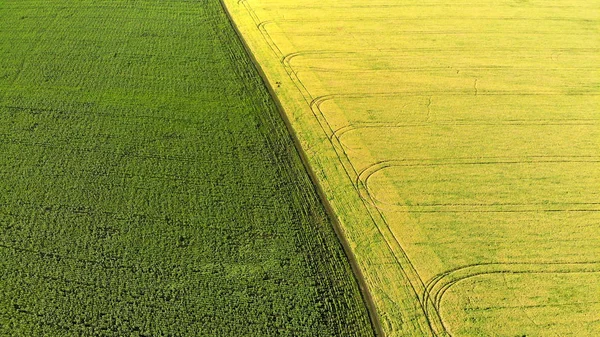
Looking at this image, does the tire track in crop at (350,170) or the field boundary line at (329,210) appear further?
the tire track in crop at (350,170)

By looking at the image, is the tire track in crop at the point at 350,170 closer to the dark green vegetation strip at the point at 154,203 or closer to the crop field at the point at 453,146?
the crop field at the point at 453,146

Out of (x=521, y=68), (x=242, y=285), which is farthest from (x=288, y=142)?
(x=521, y=68)

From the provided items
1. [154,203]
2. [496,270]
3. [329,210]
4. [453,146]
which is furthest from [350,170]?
[154,203]

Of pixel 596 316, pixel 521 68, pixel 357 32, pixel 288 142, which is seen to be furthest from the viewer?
pixel 357 32

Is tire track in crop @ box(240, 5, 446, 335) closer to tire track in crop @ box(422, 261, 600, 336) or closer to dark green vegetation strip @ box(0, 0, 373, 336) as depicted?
tire track in crop @ box(422, 261, 600, 336)

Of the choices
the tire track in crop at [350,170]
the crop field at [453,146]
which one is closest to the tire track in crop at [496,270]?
the crop field at [453,146]

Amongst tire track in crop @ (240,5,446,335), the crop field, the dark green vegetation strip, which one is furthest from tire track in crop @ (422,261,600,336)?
the dark green vegetation strip

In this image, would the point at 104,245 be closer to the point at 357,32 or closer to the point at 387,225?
the point at 387,225
